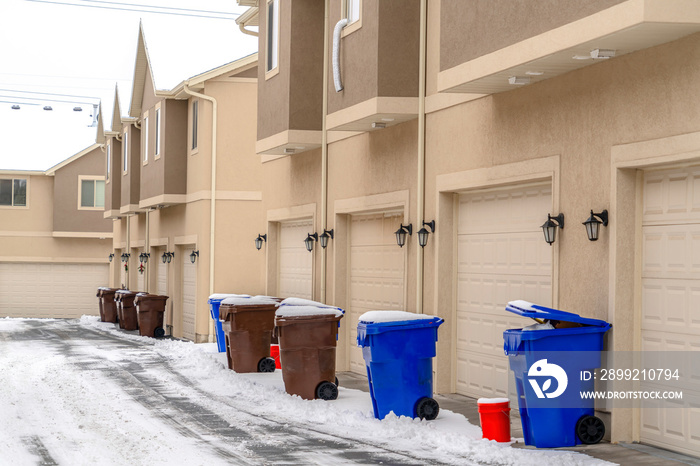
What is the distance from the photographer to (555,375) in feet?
28.8

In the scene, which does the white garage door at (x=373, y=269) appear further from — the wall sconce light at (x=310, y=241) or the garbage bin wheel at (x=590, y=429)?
the garbage bin wheel at (x=590, y=429)

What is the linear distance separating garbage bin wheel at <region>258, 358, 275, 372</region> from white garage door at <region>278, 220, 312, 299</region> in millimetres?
2261

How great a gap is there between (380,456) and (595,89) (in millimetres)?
4301

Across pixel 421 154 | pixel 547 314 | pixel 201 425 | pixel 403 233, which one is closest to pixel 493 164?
pixel 421 154

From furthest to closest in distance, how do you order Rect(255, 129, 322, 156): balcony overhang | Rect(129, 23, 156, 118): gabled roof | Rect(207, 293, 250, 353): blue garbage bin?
Rect(129, 23, 156, 118): gabled roof
Rect(207, 293, 250, 353): blue garbage bin
Rect(255, 129, 322, 156): balcony overhang

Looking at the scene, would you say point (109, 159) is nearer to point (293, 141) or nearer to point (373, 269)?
point (293, 141)

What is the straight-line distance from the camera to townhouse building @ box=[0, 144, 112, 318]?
39156 mm

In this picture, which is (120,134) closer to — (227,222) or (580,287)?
(227,222)

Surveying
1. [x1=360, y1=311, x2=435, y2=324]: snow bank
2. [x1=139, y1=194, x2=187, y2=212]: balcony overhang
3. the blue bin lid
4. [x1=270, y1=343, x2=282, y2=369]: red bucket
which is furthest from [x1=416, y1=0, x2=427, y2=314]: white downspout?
[x1=139, y1=194, x2=187, y2=212]: balcony overhang

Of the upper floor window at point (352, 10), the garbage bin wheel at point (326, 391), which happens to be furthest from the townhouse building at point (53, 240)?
the garbage bin wheel at point (326, 391)

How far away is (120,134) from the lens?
35.5 metres

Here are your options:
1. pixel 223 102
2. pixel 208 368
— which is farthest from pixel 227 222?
pixel 208 368

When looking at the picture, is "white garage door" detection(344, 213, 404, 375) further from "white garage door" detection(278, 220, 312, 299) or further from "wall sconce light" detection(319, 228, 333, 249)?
"white garage door" detection(278, 220, 312, 299)

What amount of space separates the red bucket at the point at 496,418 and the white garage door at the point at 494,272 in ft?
6.35
